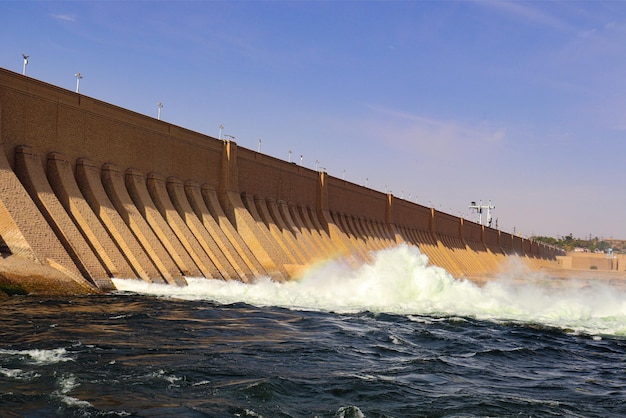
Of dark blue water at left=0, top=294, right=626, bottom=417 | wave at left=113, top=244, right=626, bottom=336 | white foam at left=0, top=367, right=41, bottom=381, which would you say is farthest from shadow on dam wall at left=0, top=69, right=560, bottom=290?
white foam at left=0, top=367, right=41, bottom=381

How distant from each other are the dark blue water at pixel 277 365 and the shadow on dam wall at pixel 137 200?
10.7 feet

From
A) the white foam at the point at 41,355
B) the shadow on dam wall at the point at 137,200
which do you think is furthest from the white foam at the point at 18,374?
the shadow on dam wall at the point at 137,200

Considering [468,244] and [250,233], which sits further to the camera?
[468,244]

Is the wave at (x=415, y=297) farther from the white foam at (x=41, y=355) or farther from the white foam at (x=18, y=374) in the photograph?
the white foam at (x=18, y=374)

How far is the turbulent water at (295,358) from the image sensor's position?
8.09m

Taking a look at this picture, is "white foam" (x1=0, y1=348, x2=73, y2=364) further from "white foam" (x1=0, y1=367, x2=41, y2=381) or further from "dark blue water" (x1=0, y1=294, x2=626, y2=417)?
"white foam" (x1=0, y1=367, x2=41, y2=381)

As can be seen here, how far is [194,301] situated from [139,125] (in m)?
10.1

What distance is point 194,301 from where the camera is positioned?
17953 millimetres

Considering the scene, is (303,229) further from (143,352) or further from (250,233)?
(143,352)

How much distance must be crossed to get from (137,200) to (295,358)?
1472cm

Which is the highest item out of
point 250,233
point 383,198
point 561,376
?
point 383,198

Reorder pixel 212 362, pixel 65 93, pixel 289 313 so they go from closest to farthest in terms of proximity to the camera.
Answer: pixel 212 362
pixel 289 313
pixel 65 93

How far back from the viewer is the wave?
1925 cm

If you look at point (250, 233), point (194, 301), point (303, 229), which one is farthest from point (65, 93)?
point (303, 229)
